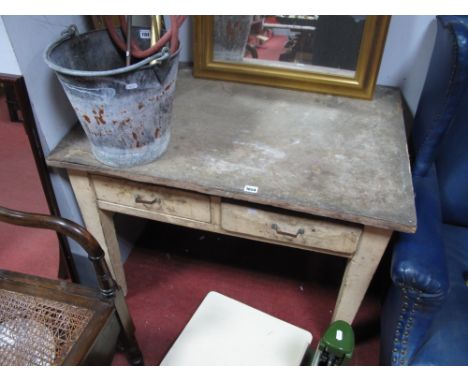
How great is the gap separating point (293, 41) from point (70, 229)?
2.96 feet

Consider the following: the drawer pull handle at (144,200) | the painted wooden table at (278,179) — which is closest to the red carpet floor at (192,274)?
the painted wooden table at (278,179)

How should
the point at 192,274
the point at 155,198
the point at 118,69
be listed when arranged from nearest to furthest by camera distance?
the point at 118,69, the point at 155,198, the point at 192,274

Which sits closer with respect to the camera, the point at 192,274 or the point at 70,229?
the point at 70,229

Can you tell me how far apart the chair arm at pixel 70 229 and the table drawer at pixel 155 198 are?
Result: 19 cm

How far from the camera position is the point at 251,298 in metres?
1.47

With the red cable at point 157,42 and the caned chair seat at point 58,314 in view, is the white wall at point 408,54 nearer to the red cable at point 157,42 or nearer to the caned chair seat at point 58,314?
the red cable at point 157,42

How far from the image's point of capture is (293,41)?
1245mm

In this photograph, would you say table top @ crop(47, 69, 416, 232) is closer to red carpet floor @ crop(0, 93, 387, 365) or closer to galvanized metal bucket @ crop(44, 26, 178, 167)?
galvanized metal bucket @ crop(44, 26, 178, 167)

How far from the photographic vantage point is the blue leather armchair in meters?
0.88

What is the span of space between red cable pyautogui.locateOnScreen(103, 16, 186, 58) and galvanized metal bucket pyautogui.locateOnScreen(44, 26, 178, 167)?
0.04 m

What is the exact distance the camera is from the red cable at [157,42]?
2.85 ft

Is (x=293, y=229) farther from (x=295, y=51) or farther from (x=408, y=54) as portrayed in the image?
(x=408, y=54)

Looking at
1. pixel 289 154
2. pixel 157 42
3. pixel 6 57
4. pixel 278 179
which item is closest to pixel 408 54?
pixel 289 154

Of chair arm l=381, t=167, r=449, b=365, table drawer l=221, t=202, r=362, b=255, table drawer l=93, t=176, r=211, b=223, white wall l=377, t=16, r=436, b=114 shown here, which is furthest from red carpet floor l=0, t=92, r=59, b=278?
white wall l=377, t=16, r=436, b=114
